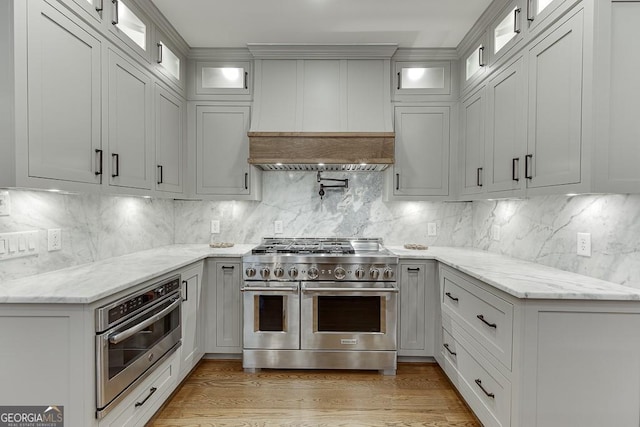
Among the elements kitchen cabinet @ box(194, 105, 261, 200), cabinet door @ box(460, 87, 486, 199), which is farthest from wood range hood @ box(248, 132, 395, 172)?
cabinet door @ box(460, 87, 486, 199)

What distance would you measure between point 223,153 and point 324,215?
3.67 ft

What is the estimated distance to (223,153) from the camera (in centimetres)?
319

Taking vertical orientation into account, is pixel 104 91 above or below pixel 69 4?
below

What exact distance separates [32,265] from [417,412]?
2433mm

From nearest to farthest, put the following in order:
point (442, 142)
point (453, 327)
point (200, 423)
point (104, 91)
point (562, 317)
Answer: point (562, 317) < point (104, 91) < point (200, 423) < point (453, 327) < point (442, 142)

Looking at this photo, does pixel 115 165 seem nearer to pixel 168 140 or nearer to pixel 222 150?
pixel 168 140

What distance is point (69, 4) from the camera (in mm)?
1714

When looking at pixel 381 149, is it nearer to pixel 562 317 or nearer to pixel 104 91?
pixel 562 317

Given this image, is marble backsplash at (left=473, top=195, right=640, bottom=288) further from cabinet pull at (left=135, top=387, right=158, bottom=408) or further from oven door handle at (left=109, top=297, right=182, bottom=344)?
→ cabinet pull at (left=135, top=387, right=158, bottom=408)

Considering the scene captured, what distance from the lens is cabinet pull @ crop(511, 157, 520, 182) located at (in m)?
2.16

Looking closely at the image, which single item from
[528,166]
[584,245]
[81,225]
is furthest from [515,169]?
[81,225]

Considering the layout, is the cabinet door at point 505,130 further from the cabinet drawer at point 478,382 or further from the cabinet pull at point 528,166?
the cabinet drawer at point 478,382

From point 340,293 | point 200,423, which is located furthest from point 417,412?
point 200,423

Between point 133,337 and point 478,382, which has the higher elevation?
point 133,337
